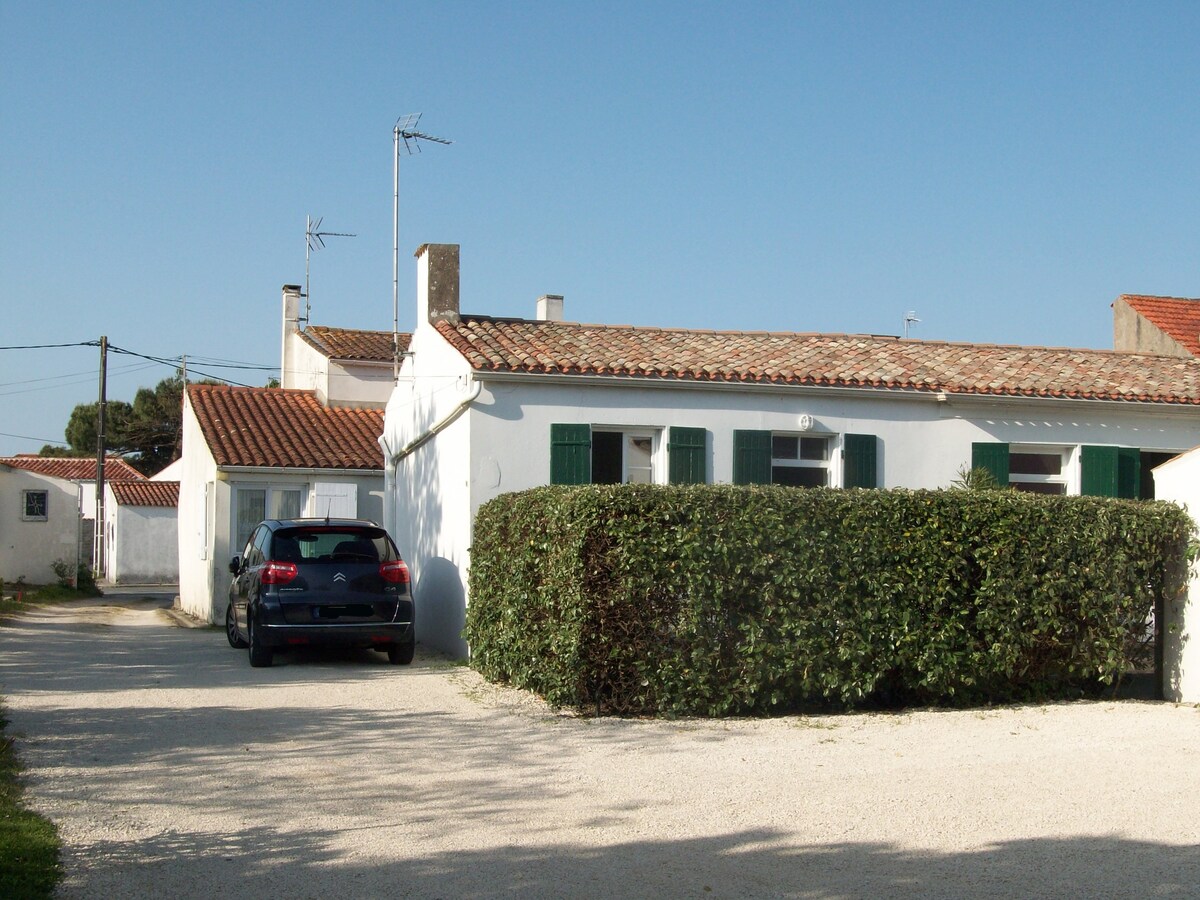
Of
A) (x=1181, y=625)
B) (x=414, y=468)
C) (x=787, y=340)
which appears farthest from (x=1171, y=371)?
(x=414, y=468)

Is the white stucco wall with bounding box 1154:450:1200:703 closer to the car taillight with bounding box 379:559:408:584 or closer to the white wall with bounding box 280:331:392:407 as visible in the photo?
the car taillight with bounding box 379:559:408:584

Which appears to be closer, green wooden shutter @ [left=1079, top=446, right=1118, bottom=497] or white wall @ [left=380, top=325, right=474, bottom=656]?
white wall @ [left=380, top=325, right=474, bottom=656]

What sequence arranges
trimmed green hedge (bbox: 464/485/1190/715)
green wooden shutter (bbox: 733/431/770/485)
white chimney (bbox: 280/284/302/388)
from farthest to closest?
white chimney (bbox: 280/284/302/388) → green wooden shutter (bbox: 733/431/770/485) → trimmed green hedge (bbox: 464/485/1190/715)

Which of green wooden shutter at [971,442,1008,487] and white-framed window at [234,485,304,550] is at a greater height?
green wooden shutter at [971,442,1008,487]

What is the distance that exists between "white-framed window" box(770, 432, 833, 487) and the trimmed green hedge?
660cm

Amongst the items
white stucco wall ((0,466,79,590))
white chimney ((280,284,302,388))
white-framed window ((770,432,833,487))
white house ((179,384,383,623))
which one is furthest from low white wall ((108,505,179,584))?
white-framed window ((770,432,833,487))

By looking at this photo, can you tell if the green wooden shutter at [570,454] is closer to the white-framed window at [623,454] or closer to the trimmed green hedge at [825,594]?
the white-framed window at [623,454]

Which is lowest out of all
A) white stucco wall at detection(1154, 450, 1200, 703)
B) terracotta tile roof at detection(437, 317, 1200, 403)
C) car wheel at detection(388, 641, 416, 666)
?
car wheel at detection(388, 641, 416, 666)

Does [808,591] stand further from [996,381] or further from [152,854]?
[996,381]

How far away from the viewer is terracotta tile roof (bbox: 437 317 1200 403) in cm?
1717

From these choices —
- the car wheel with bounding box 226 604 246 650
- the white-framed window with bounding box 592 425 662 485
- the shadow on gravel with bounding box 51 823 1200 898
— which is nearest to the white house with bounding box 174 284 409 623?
the car wheel with bounding box 226 604 246 650

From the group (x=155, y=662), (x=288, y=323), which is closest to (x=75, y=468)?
(x=288, y=323)

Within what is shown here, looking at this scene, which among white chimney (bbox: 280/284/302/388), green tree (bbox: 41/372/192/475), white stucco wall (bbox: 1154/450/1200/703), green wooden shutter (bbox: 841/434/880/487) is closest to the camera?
white stucco wall (bbox: 1154/450/1200/703)

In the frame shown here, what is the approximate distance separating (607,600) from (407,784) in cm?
287
